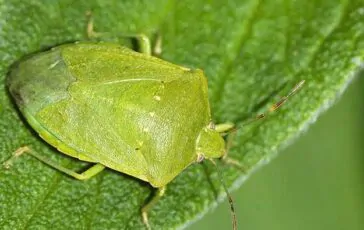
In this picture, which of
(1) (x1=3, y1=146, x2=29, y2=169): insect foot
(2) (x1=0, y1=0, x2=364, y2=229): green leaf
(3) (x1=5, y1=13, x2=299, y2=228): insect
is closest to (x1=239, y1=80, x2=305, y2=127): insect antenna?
(2) (x1=0, y1=0, x2=364, y2=229): green leaf

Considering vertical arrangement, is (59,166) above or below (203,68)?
below

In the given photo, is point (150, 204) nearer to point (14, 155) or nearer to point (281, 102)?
point (14, 155)

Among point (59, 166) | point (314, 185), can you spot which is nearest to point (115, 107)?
point (59, 166)

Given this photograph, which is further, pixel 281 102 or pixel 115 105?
pixel 281 102

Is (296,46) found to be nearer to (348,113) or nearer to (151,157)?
(151,157)

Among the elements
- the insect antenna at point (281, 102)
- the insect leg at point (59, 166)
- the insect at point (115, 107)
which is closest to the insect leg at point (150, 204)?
the insect at point (115, 107)
